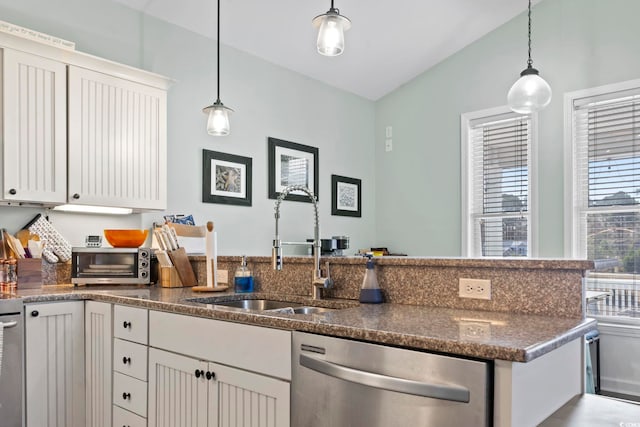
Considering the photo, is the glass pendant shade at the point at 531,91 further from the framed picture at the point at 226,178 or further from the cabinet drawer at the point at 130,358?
the cabinet drawer at the point at 130,358

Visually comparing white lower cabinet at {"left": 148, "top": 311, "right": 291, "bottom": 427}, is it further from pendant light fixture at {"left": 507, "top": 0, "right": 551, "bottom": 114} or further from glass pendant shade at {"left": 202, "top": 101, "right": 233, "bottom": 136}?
pendant light fixture at {"left": 507, "top": 0, "right": 551, "bottom": 114}

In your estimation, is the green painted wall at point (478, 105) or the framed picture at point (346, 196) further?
the framed picture at point (346, 196)

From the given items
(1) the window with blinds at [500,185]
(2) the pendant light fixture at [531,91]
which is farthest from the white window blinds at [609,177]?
(2) the pendant light fixture at [531,91]

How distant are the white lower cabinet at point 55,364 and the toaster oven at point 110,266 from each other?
40 centimetres

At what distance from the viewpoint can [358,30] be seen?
4.21 meters

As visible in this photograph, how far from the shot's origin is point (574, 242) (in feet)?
13.5

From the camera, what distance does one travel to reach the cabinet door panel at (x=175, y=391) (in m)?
1.87

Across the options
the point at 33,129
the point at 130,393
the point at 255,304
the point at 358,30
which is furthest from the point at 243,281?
the point at 358,30

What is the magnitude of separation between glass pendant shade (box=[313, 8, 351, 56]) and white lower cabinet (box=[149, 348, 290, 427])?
1370 millimetres

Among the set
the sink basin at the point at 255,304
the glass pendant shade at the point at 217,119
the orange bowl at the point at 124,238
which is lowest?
the sink basin at the point at 255,304

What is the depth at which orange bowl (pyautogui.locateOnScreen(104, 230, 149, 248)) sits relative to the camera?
2996 mm

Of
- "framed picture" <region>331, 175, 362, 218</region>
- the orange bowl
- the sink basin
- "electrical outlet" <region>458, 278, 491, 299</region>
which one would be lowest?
the sink basin


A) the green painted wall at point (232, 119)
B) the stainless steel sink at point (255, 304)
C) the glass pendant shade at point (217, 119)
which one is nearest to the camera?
the stainless steel sink at point (255, 304)

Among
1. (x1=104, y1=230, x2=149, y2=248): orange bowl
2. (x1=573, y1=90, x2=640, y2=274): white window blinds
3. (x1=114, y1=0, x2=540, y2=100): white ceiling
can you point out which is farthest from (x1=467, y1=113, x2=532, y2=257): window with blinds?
(x1=104, y1=230, x2=149, y2=248): orange bowl
